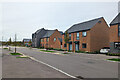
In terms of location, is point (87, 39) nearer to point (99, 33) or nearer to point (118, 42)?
point (99, 33)

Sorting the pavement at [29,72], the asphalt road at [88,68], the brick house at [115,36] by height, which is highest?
the brick house at [115,36]

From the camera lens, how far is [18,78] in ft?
23.8

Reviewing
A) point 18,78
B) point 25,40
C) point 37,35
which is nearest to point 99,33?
point 18,78

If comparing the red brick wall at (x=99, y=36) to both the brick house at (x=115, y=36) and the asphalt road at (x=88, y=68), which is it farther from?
the asphalt road at (x=88, y=68)

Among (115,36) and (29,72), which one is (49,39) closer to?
(115,36)

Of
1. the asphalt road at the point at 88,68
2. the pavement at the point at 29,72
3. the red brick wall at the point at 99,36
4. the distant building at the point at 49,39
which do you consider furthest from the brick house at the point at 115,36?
the distant building at the point at 49,39

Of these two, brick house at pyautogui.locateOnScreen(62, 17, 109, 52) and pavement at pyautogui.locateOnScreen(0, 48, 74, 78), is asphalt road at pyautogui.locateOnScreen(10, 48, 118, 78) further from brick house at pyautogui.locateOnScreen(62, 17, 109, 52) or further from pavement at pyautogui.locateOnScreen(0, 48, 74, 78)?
brick house at pyautogui.locateOnScreen(62, 17, 109, 52)

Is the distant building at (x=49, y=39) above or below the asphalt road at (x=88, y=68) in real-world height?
above

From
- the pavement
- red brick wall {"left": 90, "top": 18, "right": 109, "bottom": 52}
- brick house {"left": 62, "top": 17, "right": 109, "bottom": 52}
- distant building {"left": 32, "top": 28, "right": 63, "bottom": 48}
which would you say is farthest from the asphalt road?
distant building {"left": 32, "top": 28, "right": 63, "bottom": 48}

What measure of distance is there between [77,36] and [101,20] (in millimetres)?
8042

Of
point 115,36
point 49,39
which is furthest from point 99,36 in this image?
point 49,39

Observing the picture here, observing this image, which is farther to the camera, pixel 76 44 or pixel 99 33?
pixel 76 44

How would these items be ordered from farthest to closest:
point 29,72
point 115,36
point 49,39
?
point 49,39 → point 115,36 → point 29,72

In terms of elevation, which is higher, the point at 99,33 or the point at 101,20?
the point at 101,20
